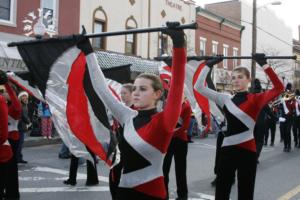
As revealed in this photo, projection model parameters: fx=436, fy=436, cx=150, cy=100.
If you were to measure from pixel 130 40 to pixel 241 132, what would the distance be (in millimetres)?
18895

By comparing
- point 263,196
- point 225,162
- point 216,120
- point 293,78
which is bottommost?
point 263,196

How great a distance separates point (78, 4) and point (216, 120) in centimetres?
1478

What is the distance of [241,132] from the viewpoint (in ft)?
17.6

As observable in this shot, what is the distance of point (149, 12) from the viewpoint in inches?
982

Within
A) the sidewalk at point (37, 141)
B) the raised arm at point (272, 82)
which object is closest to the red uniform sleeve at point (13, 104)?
the raised arm at point (272, 82)

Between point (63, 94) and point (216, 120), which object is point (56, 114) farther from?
point (216, 120)

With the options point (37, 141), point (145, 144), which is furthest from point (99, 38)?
point (145, 144)

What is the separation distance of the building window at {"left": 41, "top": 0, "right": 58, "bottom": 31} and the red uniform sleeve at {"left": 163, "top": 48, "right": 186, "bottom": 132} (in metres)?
16.2

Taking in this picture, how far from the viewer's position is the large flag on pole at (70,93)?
3.98 metres

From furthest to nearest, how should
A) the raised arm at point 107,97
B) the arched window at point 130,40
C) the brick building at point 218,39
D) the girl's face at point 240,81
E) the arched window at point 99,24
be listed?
1. the brick building at point 218,39
2. the arched window at point 130,40
3. the arched window at point 99,24
4. the girl's face at point 240,81
5. the raised arm at point 107,97

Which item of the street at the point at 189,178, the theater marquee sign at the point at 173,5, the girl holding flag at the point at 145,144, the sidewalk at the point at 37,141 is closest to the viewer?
the girl holding flag at the point at 145,144

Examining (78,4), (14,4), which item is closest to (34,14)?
(14,4)

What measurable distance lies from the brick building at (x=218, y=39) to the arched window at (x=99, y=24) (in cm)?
886

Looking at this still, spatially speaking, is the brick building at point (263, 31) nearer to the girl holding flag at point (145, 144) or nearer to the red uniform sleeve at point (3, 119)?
the red uniform sleeve at point (3, 119)
